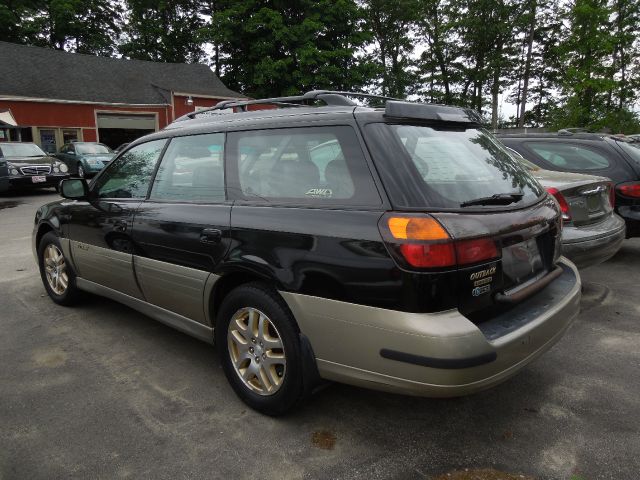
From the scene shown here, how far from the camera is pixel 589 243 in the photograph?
4309mm

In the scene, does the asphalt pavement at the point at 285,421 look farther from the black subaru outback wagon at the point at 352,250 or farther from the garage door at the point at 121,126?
the garage door at the point at 121,126

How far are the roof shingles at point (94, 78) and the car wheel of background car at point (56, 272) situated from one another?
86.9 feet

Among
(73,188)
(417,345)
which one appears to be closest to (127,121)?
(73,188)

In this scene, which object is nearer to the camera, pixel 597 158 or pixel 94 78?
pixel 597 158

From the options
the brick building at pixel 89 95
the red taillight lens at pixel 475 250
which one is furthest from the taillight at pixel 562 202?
the brick building at pixel 89 95

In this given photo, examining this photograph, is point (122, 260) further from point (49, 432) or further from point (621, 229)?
point (621, 229)

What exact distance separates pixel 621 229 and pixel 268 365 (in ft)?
12.5

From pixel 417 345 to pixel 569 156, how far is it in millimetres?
4723

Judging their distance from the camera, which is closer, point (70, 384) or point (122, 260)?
point (70, 384)

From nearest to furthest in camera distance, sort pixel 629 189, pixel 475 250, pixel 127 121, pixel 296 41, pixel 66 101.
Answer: pixel 475 250 < pixel 629 189 < pixel 66 101 < pixel 127 121 < pixel 296 41

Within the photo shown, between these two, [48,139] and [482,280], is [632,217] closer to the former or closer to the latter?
[482,280]

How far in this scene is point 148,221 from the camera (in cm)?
330

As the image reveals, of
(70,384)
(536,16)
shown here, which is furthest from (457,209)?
(536,16)

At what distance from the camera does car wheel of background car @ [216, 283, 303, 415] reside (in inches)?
98.0
